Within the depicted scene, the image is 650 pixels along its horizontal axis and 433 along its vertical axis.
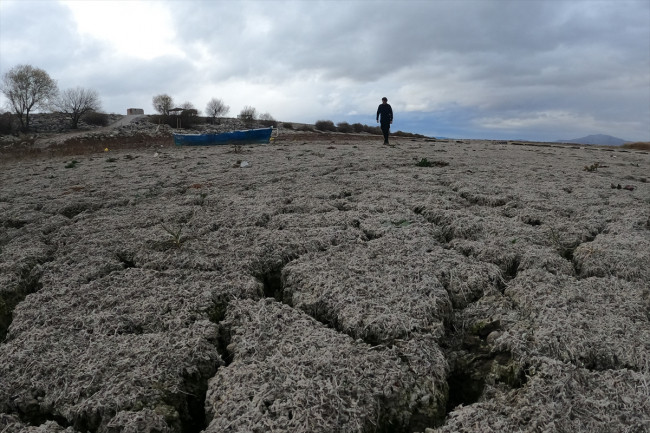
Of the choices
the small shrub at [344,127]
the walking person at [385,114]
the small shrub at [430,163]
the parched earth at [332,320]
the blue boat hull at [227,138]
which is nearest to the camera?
the parched earth at [332,320]

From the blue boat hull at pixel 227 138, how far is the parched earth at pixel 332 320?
15.1 m

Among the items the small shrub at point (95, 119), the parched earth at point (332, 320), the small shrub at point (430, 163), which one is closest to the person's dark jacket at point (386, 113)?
the small shrub at point (430, 163)

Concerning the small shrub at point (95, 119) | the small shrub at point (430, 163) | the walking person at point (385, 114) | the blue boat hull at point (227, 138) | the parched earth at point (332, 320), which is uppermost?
the small shrub at point (95, 119)

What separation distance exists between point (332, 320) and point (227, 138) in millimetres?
18688

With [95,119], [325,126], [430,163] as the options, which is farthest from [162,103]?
[430,163]

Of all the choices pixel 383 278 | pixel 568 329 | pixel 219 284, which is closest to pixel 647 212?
pixel 568 329

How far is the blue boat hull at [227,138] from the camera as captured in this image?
1980 centimetres

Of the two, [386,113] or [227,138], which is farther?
[227,138]

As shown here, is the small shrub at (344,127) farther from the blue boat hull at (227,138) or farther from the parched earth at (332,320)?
the parched earth at (332,320)

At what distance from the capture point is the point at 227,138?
20141 millimetres

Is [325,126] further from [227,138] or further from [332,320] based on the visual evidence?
[332,320]

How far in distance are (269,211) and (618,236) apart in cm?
383

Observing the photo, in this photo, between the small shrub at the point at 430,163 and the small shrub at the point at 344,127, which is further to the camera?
the small shrub at the point at 344,127

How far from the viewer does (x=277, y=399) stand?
6.57ft
